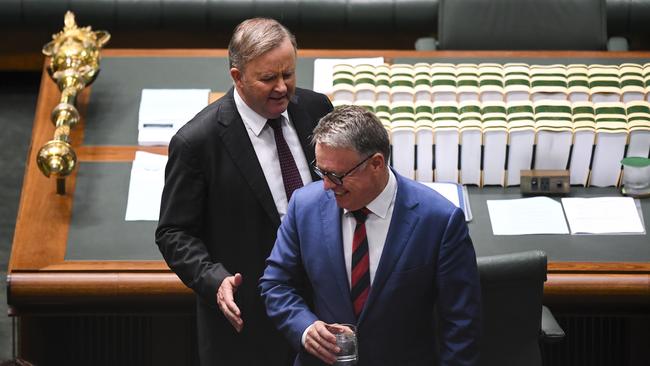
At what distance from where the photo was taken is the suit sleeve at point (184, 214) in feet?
11.2

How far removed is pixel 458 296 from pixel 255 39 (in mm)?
885

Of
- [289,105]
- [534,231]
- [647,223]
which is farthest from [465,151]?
[289,105]

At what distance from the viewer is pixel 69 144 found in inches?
181

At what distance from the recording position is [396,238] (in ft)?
10.2

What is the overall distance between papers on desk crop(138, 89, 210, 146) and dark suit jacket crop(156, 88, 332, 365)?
133 centimetres

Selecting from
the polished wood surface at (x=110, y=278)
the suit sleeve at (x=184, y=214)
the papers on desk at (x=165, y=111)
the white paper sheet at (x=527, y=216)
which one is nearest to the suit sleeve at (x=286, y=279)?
the suit sleeve at (x=184, y=214)

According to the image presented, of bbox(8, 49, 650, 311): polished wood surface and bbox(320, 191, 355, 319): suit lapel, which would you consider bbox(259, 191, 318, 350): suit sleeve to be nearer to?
bbox(320, 191, 355, 319): suit lapel

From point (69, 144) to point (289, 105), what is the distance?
133 cm

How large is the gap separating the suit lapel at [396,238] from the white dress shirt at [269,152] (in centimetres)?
50

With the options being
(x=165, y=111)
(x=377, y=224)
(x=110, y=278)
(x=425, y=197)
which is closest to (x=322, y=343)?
(x=377, y=224)

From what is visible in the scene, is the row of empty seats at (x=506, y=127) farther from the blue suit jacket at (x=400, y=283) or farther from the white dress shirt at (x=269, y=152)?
the blue suit jacket at (x=400, y=283)

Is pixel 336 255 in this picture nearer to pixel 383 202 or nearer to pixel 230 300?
pixel 383 202

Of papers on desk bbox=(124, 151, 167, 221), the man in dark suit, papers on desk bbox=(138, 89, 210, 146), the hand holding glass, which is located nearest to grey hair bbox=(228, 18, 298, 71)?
the man in dark suit

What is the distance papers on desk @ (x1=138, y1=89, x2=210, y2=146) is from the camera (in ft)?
15.9
